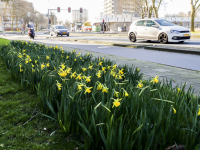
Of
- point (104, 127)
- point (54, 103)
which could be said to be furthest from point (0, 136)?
point (104, 127)

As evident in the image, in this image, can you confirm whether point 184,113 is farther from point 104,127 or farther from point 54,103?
point 54,103

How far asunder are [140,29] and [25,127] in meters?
15.1

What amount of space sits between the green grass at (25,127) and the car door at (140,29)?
13.9m

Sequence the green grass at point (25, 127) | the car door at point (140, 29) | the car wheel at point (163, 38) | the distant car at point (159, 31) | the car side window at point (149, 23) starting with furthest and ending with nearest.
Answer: the car door at point (140, 29), the car side window at point (149, 23), the car wheel at point (163, 38), the distant car at point (159, 31), the green grass at point (25, 127)

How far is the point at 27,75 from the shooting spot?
3.80 metres

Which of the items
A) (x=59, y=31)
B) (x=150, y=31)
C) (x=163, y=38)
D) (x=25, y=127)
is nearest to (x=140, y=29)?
(x=150, y=31)

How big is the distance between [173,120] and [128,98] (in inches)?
20.3

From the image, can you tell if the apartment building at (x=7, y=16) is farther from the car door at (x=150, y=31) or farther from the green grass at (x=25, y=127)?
the green grass at (x=25, y=127)

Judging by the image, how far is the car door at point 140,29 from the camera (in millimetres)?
16438

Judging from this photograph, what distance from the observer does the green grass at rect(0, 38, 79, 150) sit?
2.12 metres

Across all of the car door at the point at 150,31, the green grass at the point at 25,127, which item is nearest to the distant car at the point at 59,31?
the car door at the point at 150,31

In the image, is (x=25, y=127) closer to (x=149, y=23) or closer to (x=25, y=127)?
(x=25, y=127)

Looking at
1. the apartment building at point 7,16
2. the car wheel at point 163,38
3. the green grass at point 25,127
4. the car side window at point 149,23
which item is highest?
the apartment building at point 7,16

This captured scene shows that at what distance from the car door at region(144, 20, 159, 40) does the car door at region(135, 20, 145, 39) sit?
33 centimetres
